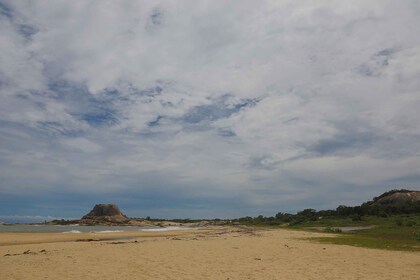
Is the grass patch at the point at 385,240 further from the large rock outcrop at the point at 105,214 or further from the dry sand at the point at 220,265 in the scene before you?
the large rock outcrop at the point at 105,214

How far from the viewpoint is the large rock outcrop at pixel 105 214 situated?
12319 centimetres

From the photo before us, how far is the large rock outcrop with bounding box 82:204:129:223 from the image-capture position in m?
123

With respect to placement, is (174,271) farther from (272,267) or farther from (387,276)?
(387,276)

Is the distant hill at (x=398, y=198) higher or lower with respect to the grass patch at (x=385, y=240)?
higher

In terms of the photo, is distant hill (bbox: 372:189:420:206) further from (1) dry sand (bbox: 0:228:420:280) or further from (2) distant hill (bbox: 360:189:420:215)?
(1) dry sand (bbox: 0:228:420:280)

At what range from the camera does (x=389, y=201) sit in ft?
340

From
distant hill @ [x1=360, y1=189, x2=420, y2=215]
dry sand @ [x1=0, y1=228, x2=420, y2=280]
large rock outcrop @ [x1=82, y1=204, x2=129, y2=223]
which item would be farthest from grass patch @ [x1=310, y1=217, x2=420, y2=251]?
large rock outcrop @ [x1=82, y1=204, x2=129, y2=223]

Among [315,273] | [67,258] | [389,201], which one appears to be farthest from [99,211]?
[315,273]

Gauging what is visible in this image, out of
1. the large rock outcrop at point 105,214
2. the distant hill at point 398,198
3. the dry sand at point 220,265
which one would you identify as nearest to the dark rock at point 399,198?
the distant hill at point 398,198

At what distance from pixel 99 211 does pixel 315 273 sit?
125703mm

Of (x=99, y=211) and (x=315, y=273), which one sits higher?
(x=99, y=211)

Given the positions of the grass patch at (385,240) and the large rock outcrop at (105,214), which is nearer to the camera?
the grass patch at (385,240)

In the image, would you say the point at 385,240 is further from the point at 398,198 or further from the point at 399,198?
the point at 398,198


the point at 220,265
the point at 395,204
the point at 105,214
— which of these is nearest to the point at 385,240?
the point at 220,265
